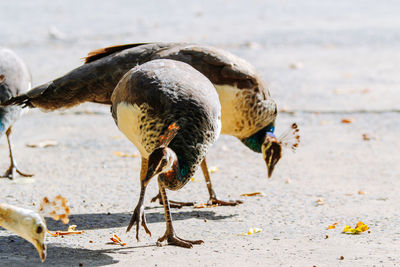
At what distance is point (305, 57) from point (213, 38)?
1.98 m

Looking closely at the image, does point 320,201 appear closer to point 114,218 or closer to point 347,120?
point 114,218

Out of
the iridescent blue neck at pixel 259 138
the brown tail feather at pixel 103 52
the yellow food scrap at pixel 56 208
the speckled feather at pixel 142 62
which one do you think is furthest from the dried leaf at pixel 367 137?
the yellow food scrap at pixel 56 208

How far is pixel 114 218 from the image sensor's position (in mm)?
5078

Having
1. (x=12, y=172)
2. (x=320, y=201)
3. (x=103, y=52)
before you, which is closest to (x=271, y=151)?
(x=320, y=201)

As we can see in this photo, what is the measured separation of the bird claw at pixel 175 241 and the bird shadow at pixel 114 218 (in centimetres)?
58

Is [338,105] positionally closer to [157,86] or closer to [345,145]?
[345,145]

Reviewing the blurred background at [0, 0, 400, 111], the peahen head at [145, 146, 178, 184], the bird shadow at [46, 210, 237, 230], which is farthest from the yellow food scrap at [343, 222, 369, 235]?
the blurred background at [0, 0, 400, 111]

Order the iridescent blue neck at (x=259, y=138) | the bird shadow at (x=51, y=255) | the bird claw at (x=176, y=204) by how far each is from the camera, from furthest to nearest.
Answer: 1. the iridescent blue neck at (x=259, y=138)
2. the bird claw at (x=176, y=204)
3. the bird shadow at (x=51, y=255)

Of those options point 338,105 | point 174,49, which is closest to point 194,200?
point 174,49

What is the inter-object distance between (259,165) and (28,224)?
343 cm

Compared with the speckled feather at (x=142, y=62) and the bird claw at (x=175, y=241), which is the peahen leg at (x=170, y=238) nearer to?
the bird claw at (x=175, y=241)

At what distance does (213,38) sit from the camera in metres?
12.7

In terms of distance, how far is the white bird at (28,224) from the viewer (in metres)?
3.38

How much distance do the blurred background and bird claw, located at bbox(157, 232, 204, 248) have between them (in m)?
4.33
